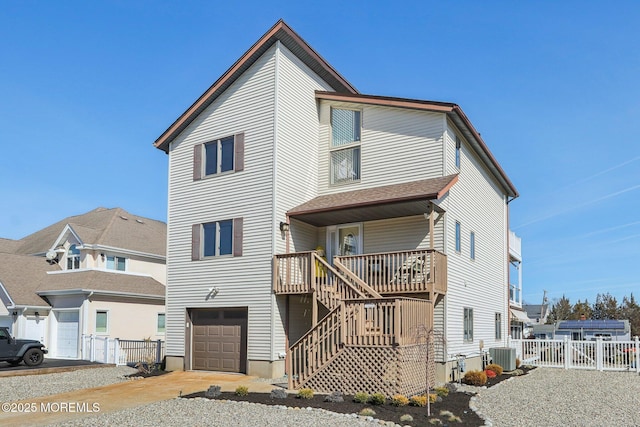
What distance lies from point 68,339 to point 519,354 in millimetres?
A: 20594

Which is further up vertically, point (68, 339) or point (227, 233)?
point (227, 233)

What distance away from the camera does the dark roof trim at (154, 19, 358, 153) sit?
63.0 feet

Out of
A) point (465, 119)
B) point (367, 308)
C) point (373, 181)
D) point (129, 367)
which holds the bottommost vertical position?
point (129, 367)

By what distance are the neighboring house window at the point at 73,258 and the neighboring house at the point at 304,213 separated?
35.2 ft

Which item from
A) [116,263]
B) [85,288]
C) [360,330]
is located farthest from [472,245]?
[116,263]

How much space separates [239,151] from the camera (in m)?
19.5

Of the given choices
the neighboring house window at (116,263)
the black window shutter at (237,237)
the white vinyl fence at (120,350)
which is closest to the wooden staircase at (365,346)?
the black window shutter at (237,237)

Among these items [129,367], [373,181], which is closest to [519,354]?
[373,181]

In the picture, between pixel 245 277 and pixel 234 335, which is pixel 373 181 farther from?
pixel 234 335

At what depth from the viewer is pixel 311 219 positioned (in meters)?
19.0

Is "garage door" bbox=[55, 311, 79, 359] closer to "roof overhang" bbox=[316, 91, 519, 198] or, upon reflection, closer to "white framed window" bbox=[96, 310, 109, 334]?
"white framed window" bbox=[96, 310, 109, 334]

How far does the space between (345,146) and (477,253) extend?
6.46 meters

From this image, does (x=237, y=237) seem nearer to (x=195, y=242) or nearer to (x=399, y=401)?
(x=195, y=242)

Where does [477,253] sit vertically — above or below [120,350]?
above
